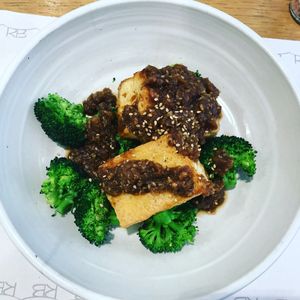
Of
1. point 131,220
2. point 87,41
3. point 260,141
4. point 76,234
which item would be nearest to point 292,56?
point 260,141

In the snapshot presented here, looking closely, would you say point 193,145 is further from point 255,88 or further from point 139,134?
point 255,88

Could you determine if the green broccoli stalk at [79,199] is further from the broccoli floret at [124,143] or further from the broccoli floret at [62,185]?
the broccoli floret at [124,143]

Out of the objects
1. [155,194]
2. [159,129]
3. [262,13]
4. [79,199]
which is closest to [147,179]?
[155,194]

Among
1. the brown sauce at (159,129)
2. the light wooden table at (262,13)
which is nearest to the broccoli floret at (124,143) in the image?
the brown sauce at (159,129)

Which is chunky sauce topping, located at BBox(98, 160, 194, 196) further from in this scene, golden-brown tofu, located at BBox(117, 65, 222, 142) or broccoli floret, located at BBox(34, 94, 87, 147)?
broccoli floret, located at BBox(34, 94, 87, 147)

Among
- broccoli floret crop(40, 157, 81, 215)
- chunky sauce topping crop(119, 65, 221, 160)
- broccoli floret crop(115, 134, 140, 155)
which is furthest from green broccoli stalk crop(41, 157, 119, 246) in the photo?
chunky sauce topping crop(119, 65, 221, 160)

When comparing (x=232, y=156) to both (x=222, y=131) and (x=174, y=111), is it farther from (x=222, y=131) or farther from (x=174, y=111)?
(x=174, y=111)
